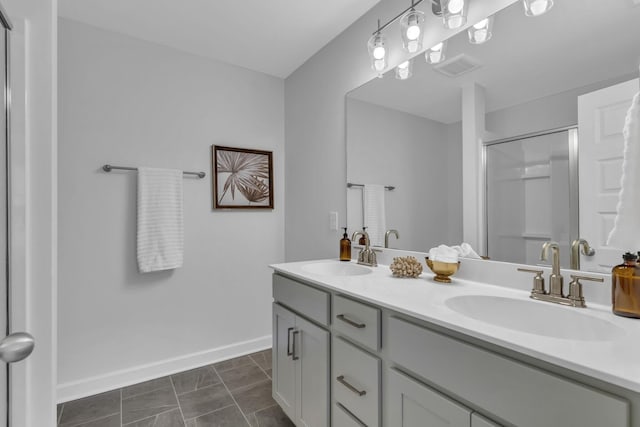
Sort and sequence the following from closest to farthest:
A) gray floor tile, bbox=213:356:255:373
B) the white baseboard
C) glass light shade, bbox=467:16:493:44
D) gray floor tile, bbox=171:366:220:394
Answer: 1. glass light shade, bbox=467:16:493:44
2. the white baseboard
3. gray floor tile, bbox=171:366:220:394
4. gray floor tile, bbox=213:356:255:373

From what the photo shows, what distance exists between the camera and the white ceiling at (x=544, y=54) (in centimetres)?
99

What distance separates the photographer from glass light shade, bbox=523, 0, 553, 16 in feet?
3.73

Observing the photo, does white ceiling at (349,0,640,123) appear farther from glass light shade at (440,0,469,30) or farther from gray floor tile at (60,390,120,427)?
gray floor tile at (60,390,120,427)

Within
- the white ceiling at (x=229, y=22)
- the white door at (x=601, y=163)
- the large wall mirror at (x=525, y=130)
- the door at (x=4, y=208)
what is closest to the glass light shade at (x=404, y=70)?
the large wall mirror at (x=525, y=130)

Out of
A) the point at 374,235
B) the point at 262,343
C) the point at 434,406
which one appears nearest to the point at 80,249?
the point at 262,343

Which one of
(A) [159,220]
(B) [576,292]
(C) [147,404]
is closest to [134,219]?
(A) [159,220]

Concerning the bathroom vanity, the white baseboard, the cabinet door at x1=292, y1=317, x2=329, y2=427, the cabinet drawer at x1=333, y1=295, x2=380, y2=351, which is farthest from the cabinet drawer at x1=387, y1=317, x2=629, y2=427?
the white baseboard

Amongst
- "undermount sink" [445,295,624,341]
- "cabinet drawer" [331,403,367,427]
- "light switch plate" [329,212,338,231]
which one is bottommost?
"cabinet drawer" [331,403,367,427]

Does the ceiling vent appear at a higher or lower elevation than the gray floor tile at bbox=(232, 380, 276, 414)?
higher

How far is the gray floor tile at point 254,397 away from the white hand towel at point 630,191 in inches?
74.2

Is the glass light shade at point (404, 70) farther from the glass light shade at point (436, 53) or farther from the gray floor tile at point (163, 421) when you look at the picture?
the gray floor tile at point (163, 421)

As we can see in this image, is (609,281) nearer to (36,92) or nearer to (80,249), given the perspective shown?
(36,92)

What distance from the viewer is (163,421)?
1.72 m

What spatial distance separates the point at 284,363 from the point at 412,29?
1.83 meters
